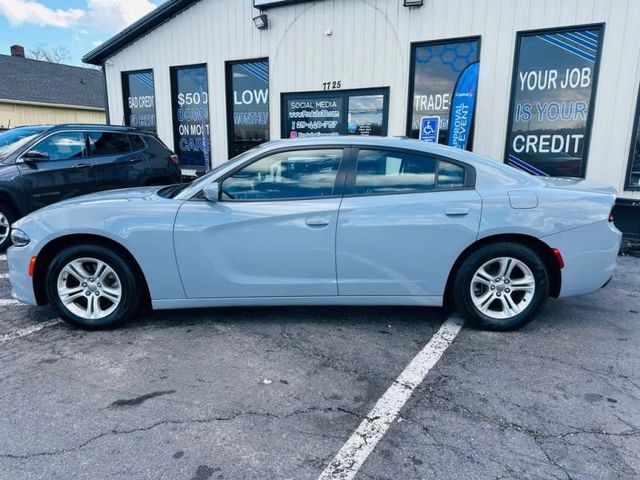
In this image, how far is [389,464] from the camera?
2203 mm

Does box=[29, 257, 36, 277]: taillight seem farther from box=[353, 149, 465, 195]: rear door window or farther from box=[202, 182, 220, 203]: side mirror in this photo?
box=[353, 149, 465, 195]: rear door window

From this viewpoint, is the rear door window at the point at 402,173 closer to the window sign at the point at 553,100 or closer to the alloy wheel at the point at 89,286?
the alloy wheel at the point at 89,286

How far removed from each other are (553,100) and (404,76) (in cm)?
247

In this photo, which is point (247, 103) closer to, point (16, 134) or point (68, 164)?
point (68, 164)

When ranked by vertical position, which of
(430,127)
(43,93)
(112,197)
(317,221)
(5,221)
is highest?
(43,93)

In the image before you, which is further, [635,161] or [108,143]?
[108,143]

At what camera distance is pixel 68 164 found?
6656mm

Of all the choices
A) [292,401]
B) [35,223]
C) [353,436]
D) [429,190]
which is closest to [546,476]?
[353,436]

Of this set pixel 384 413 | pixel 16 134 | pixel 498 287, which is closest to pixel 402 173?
pixel 498 287

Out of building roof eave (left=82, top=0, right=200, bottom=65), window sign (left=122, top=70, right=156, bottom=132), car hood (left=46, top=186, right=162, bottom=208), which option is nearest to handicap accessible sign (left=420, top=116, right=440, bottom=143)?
car hood (left=46, top=186, right=162, bottom=208)

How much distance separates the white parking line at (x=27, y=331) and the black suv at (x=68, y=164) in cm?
306

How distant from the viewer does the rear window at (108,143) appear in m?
6.98

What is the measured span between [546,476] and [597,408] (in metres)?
0.81

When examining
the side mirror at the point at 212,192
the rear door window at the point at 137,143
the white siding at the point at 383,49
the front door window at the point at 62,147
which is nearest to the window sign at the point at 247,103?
the white siding at the point at 383,49
